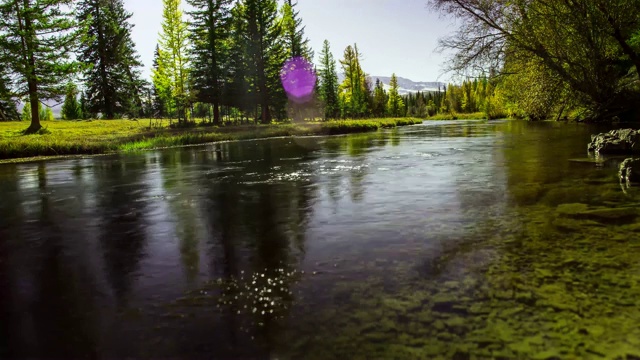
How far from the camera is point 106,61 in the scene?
5472 cm

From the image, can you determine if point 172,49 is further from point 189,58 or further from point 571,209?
point 571,209

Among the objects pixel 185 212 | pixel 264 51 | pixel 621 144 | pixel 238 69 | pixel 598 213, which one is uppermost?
pixel 264 51

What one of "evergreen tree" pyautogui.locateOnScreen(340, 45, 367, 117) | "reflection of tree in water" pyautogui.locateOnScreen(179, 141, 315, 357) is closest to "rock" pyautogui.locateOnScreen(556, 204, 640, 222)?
"reflection of tree in water" pyautogui.locateOnScreen(179, 141, 315, 357)

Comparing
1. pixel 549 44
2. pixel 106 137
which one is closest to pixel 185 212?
pixel 549 44

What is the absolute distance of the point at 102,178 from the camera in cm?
1468

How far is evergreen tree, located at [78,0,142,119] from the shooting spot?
5391cm

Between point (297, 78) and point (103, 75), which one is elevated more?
point (103, 75)

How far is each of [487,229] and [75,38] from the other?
38505 mm

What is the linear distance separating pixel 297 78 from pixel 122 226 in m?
55.7

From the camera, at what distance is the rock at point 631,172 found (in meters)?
9.61

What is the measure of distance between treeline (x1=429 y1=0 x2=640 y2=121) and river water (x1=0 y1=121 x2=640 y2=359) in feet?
46.2

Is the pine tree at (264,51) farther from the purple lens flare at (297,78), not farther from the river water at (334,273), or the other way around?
the river water at (334,273)

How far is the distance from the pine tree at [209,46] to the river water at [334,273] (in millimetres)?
40646

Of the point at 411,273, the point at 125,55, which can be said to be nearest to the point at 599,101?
the point at 411,273
